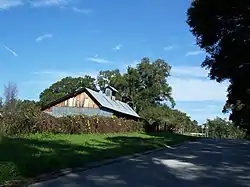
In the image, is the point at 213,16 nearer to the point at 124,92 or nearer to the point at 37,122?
the point at 37,122

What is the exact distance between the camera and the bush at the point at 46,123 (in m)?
28.8

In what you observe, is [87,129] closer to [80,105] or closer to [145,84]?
[80,105]

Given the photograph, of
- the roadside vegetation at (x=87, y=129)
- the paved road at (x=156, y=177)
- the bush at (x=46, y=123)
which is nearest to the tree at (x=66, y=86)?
the roadside vegetation at (x=87, y=129)

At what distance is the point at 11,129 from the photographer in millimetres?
28766

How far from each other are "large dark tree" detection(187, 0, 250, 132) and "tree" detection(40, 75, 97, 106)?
83018mm

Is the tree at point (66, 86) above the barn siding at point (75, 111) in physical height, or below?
above

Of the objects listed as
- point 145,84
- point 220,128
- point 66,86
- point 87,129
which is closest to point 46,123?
point 87,129

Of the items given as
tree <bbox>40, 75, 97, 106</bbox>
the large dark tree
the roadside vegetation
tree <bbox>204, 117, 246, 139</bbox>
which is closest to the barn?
the roadside vegetation

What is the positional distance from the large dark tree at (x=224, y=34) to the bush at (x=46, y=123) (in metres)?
13.1

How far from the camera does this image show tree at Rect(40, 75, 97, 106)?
10866 cm

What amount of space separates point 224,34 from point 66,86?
9101cm

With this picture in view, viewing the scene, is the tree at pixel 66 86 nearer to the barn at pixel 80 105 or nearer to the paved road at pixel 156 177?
the barn at pixel 80 105

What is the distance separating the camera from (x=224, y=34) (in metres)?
22.8

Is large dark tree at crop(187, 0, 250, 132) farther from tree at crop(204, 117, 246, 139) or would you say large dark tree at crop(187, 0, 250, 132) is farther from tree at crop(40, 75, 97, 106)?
tree at crop(204, 117, 246, 139)
